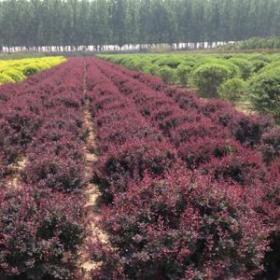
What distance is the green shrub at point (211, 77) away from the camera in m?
23.2

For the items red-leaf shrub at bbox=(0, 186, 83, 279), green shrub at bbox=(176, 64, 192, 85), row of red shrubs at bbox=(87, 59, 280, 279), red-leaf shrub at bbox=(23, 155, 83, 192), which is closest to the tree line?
green shrub at bbox=(176, 64, 192, 85)

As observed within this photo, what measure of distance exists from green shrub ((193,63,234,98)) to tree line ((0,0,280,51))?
77804 mm

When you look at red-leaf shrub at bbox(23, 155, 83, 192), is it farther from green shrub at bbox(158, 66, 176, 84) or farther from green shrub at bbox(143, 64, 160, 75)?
green shrub at bbox(143, 64, 160, 75)

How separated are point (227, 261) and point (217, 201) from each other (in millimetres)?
631

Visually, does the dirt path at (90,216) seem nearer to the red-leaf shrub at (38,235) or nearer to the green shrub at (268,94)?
the red-leaf shrub at (38,235)

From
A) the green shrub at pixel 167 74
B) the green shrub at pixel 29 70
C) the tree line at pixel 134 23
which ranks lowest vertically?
the green shrub at pixel 167 74

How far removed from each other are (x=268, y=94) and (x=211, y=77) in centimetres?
836

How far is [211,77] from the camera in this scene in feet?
76.9

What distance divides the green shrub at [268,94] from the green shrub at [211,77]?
729 cm

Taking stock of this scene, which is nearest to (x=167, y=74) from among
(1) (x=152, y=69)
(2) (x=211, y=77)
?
(1) (x=152, y=69)

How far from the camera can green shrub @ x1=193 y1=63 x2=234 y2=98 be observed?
23.2m

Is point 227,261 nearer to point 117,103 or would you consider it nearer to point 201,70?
point 117,103

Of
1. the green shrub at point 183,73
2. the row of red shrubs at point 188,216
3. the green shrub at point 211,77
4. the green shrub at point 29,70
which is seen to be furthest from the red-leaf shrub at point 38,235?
the green shrub at point 183,73

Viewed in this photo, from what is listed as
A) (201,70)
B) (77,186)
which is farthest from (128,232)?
(201,70)
